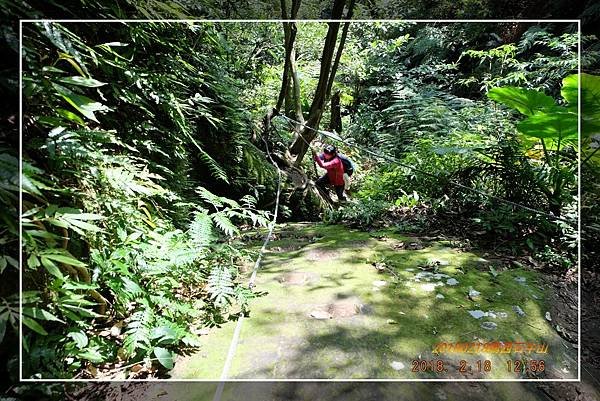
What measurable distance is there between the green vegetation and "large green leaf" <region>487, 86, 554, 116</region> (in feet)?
0.05

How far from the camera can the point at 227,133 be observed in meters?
4.64

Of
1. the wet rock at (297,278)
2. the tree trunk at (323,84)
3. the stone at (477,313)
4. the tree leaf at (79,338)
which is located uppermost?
the tree trunk at (323,84)

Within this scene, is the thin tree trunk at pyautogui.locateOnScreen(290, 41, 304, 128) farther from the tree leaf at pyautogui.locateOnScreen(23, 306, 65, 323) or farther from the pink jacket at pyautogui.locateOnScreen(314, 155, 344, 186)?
the tree leaf at pyautogui.locateOnScreen(23, 306, 65, 323)

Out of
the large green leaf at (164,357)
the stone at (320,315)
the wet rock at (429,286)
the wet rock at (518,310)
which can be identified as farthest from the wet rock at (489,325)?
the large green leaf at (164,357)

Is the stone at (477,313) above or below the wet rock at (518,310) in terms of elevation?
above

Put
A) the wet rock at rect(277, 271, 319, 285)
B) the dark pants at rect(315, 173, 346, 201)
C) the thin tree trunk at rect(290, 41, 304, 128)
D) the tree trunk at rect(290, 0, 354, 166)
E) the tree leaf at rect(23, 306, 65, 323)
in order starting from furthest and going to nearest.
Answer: the dark pants at rect(315, 173, 346, 201) → the thin tree trunk at rect(290, 41, 304, 128) → the tree trunk at rect(290, 0, 354, 166) → the wet rock at rect(277, 271, 319, 285) → the tree leaf at rect(23, 306, 65, 323)

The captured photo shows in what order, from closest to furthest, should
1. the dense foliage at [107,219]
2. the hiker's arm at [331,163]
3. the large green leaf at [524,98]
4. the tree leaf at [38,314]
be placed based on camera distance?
the tree leaf at [38,314]
the dense foliage at [107,219]
the large green leaf at [524,98]
the hiker's arm at [331,163]

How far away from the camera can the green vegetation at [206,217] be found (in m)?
1.46

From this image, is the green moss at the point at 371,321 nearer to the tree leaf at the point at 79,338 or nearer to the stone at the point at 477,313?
the stone at the point at 477,313

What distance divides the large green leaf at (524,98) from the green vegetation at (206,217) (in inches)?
0.6

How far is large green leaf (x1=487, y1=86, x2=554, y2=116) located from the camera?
3.09m

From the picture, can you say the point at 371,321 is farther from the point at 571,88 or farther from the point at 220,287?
the point at 571,88

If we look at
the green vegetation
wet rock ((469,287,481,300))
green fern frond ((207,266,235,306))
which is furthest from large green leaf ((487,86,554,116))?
green fern frond ((207,266,235,306))

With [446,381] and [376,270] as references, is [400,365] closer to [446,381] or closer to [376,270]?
[446,381]
